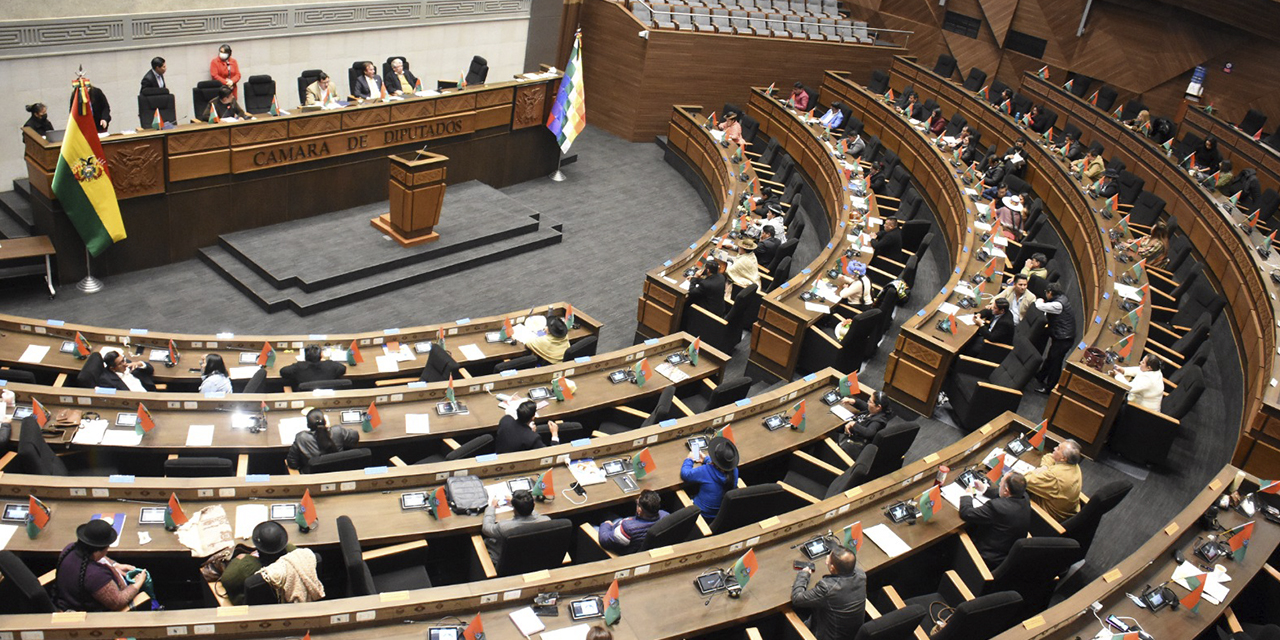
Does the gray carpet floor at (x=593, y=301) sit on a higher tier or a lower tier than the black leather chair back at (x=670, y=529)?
lower

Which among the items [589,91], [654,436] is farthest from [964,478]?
[589,91]

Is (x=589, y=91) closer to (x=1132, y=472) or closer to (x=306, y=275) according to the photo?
(x=306, y=275)

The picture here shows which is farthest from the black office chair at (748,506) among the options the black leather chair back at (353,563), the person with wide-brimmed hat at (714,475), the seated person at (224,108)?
the seated person at (224,108)

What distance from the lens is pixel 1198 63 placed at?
15.3 m

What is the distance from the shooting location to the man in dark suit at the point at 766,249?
10.4 metres

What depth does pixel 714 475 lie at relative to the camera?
20.2 feet

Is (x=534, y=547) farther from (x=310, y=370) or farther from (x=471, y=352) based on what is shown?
(x=471, y=352)

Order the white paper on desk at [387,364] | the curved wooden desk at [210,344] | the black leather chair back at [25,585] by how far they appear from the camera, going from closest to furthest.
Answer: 1. the black leather chair back at [25,585]
2. the curved wooden desk at [210,344]
3. the white paper on desk at [387,364]

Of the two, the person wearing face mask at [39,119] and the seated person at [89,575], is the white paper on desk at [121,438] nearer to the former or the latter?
the seated person at [89,575]

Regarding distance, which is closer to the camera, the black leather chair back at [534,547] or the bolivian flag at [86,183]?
the black leather chair back at [534,547]

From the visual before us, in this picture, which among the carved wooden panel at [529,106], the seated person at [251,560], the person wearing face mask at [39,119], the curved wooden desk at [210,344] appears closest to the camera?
the seated person at [251,560]

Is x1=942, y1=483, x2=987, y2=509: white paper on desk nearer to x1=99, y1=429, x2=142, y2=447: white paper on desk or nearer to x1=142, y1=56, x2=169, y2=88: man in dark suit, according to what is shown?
x1=99, y1=429, x2=142, y2=447: white paper on desk

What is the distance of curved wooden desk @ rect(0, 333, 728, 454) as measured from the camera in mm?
6086

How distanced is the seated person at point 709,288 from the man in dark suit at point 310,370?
349 centimetres
